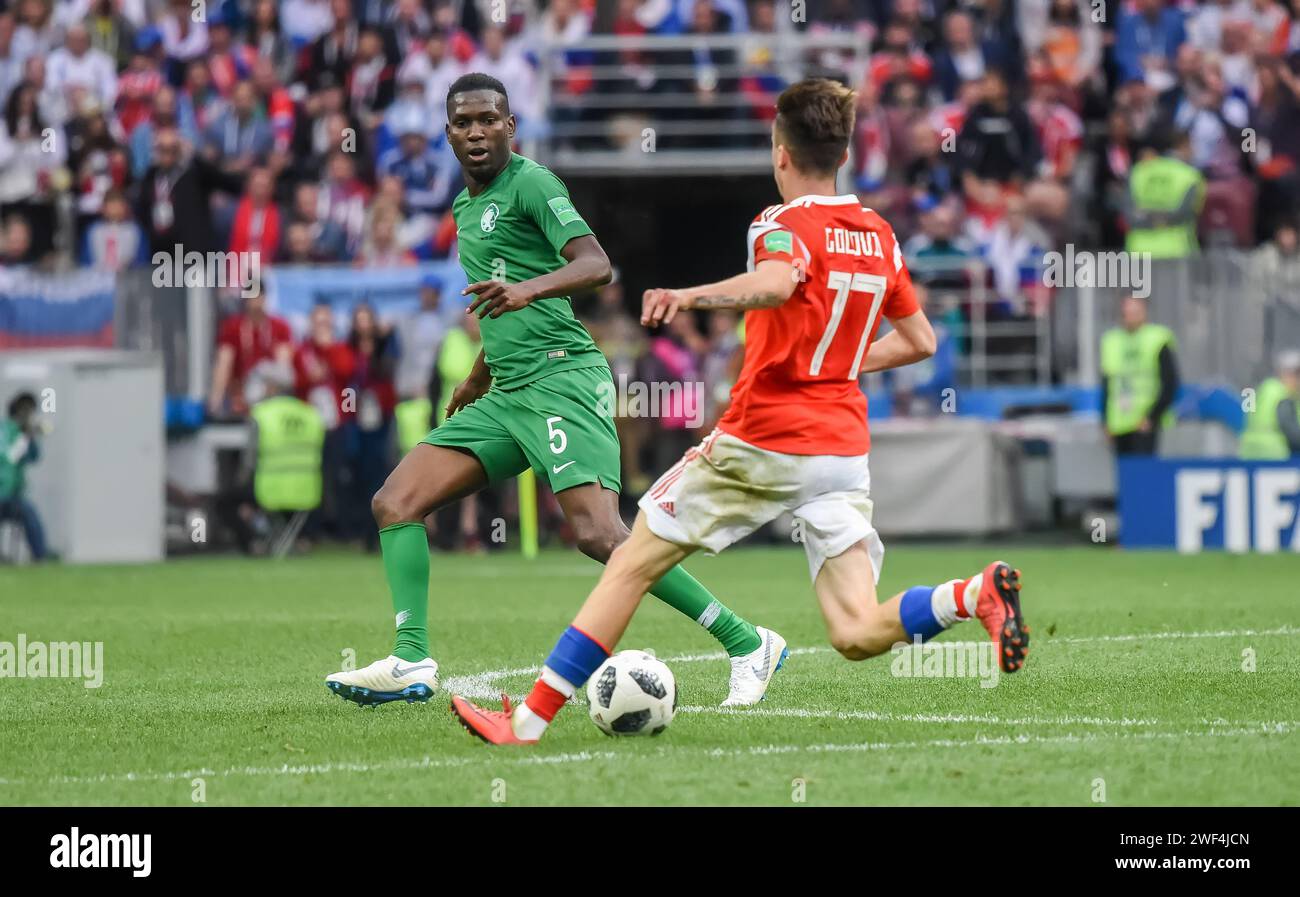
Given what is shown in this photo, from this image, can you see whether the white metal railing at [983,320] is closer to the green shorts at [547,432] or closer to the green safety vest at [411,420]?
the green safety vest at [411,420]

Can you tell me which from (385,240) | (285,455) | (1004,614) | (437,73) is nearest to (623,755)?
(1004,614)

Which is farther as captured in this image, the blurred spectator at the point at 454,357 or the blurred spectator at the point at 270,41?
the blurred spectator at the point at 270,41

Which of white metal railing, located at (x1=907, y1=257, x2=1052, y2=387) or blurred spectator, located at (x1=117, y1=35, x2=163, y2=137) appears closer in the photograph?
white metal railing, located at (x1=907, y1=257, x2=1052, y2=387)

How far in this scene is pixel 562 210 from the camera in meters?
7.68

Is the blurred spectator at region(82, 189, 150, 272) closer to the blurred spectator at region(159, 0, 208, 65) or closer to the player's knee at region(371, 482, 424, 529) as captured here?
the blurred spectator at region(159, 0, 208, 65)

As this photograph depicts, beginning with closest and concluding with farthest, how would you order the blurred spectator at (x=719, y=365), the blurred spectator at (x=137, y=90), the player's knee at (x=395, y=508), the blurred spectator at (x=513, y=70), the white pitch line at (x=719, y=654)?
1. the player's knee at (x=395, y=508)
2. the white pitch line at (x=719, y=654)
3. the blurred spectator at (x=719, y=365)
4. the blurred spectator at (x=513, y=70)
5. the blurred spectator at (x=137, y=90)

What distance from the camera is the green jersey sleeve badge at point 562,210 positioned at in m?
7.64

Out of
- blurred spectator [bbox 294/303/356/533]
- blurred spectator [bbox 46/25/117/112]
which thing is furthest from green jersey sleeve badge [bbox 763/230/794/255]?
blurred spectator [bbox 46/25/117/112]

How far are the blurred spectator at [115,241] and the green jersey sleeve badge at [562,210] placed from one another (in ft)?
45.9

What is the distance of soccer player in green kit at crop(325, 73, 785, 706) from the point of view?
7746mm

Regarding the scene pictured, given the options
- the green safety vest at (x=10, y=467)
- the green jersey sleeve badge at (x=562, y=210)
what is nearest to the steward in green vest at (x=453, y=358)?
the green safety vest at (x=10, y=467)

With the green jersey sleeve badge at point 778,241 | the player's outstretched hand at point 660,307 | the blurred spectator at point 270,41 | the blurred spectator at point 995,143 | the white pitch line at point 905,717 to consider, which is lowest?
the white pitch line at point 905,717
